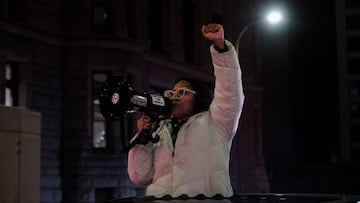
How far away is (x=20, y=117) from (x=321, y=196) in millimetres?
6774

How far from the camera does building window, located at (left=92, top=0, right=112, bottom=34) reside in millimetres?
22031

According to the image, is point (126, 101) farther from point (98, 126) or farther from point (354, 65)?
point (354, 65)

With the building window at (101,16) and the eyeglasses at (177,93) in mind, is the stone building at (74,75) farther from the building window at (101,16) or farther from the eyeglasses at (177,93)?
the eyeglasses at (177,93)

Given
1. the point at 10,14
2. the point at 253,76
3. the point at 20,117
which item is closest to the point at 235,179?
the point at 253,76

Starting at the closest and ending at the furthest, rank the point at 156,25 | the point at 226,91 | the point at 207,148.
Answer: the point at 226,91 → the point at 207,148 → the point at 156,25

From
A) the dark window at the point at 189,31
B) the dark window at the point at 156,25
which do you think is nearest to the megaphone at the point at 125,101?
the dark window at the point at 156,25

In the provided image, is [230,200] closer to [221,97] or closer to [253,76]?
[221,97]

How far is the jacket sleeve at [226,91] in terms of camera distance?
3.77 meters

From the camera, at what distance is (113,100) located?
→ 3750mm

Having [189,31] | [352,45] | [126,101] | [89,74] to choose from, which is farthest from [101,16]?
[352,45]

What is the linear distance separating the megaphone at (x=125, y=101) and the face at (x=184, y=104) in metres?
0.09

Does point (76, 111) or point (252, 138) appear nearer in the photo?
point (76, 111)

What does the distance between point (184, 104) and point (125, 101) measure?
44cm

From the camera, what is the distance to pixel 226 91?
3.82 metres
